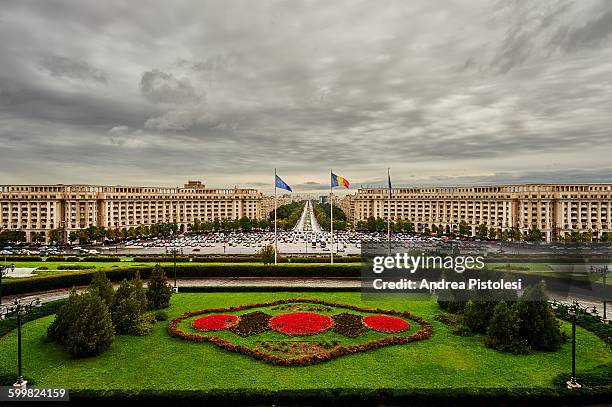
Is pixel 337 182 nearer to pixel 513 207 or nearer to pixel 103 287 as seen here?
pixel 103 287

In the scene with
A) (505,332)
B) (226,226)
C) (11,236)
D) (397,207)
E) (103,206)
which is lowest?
(11,236)

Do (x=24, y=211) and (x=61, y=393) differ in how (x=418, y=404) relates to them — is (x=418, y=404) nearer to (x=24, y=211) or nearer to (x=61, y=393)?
(x=61, y=393)

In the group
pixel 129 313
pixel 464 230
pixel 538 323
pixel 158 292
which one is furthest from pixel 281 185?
pixel 464 230

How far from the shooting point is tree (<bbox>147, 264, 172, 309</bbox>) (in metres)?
29.2

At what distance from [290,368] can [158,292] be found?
14806 millimetres

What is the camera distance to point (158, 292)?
96.4 feet

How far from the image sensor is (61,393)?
1544 cm

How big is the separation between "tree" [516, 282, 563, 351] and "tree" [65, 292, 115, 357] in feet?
69.1

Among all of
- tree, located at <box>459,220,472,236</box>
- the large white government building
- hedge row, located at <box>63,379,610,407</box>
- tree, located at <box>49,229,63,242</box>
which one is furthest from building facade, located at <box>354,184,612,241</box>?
tree, located at <box>49,229,63,242</box>

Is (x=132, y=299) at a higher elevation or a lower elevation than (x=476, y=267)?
lower

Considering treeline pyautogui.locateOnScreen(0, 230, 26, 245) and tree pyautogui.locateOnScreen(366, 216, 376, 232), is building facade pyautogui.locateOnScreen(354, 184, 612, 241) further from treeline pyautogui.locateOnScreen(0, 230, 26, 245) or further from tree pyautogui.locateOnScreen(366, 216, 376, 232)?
treeline pyautogui.locateOnScreen(0, 230, 26, 245)

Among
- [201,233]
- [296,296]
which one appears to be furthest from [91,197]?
[296,296]

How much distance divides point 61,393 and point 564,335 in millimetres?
23765

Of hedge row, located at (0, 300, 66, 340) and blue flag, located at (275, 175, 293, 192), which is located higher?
blue flag, located at (275, 175, 293, 192)
